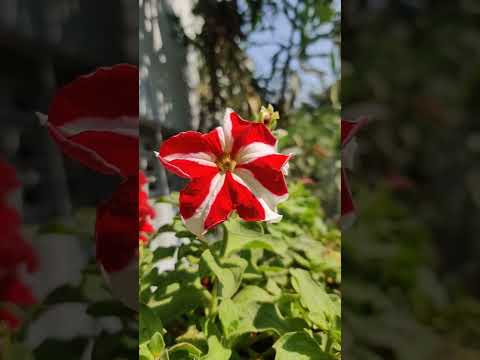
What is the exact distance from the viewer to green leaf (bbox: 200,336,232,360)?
526 mm

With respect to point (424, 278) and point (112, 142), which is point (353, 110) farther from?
point (112, 142)

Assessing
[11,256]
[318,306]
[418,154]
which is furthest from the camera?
[318,306]

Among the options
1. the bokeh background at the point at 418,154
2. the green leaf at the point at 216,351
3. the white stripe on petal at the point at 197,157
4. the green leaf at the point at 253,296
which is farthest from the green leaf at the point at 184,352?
the bokeh background at the point at 418,154

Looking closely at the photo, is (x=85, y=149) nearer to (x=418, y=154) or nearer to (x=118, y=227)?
(x=118, y=227)

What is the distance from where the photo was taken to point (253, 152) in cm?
55

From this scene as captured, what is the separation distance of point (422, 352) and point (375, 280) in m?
0.06

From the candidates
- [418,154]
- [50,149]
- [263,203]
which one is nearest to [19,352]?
[50,149]

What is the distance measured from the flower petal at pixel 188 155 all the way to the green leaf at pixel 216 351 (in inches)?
8.7

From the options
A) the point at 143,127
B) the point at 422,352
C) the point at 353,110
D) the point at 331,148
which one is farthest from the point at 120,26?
the point at 331,148

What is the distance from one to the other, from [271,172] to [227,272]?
0.18m

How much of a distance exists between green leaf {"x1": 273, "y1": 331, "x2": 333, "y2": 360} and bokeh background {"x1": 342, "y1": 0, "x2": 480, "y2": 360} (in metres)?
0.29

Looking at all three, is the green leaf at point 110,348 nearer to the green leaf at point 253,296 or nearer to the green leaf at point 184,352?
the green leaf at point 184,352

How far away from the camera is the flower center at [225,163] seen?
1.80ft

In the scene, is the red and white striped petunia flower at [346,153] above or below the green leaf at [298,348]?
above
